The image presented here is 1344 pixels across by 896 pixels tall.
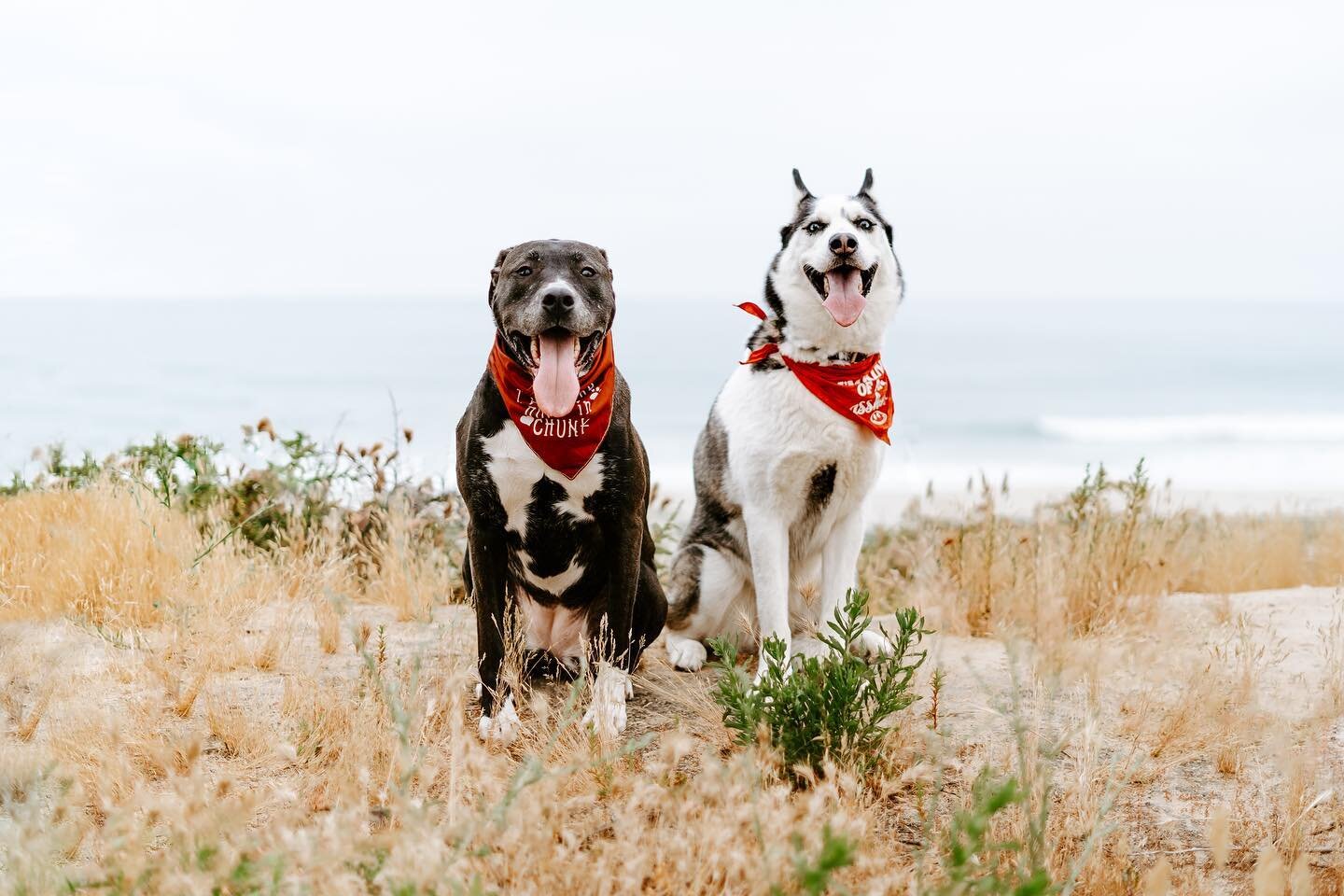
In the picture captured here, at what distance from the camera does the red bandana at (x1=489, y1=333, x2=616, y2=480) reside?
3947mm

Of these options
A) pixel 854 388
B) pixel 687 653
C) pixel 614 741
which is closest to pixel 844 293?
pixel 854 388

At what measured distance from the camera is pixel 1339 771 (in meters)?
3.95

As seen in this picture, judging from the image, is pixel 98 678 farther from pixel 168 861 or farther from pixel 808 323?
pixel 808 323

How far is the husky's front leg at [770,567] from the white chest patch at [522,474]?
Result: 0.74 meters

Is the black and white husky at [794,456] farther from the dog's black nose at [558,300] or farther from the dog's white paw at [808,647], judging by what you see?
the dog's black nose at [558,300]

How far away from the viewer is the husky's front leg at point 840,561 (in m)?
4.59

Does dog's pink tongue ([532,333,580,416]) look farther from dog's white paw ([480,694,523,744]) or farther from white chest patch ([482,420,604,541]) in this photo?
dog's white paw ([480,694,523,744])

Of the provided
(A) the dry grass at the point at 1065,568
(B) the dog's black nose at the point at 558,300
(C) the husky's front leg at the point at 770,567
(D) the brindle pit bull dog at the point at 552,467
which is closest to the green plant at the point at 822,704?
(D) the brindle pit bull dog at the point at 552,467

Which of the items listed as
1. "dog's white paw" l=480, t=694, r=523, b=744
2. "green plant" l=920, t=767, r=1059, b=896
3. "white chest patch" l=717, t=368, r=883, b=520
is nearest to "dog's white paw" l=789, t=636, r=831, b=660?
"white chest patch" l=717, t=368, r=883, b=520

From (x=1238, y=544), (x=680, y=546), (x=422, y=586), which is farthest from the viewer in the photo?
(x=1238, y=544)

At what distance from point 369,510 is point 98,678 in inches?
87.6

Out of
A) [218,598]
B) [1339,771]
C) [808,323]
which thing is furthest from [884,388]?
[218,598]

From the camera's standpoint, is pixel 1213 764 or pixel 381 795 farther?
pixel 1213 764

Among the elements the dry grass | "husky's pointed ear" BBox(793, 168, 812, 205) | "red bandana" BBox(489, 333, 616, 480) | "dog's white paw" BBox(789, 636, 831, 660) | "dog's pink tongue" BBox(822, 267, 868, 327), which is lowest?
"dog's white paw" BBox(789, 636, 831, 660)
